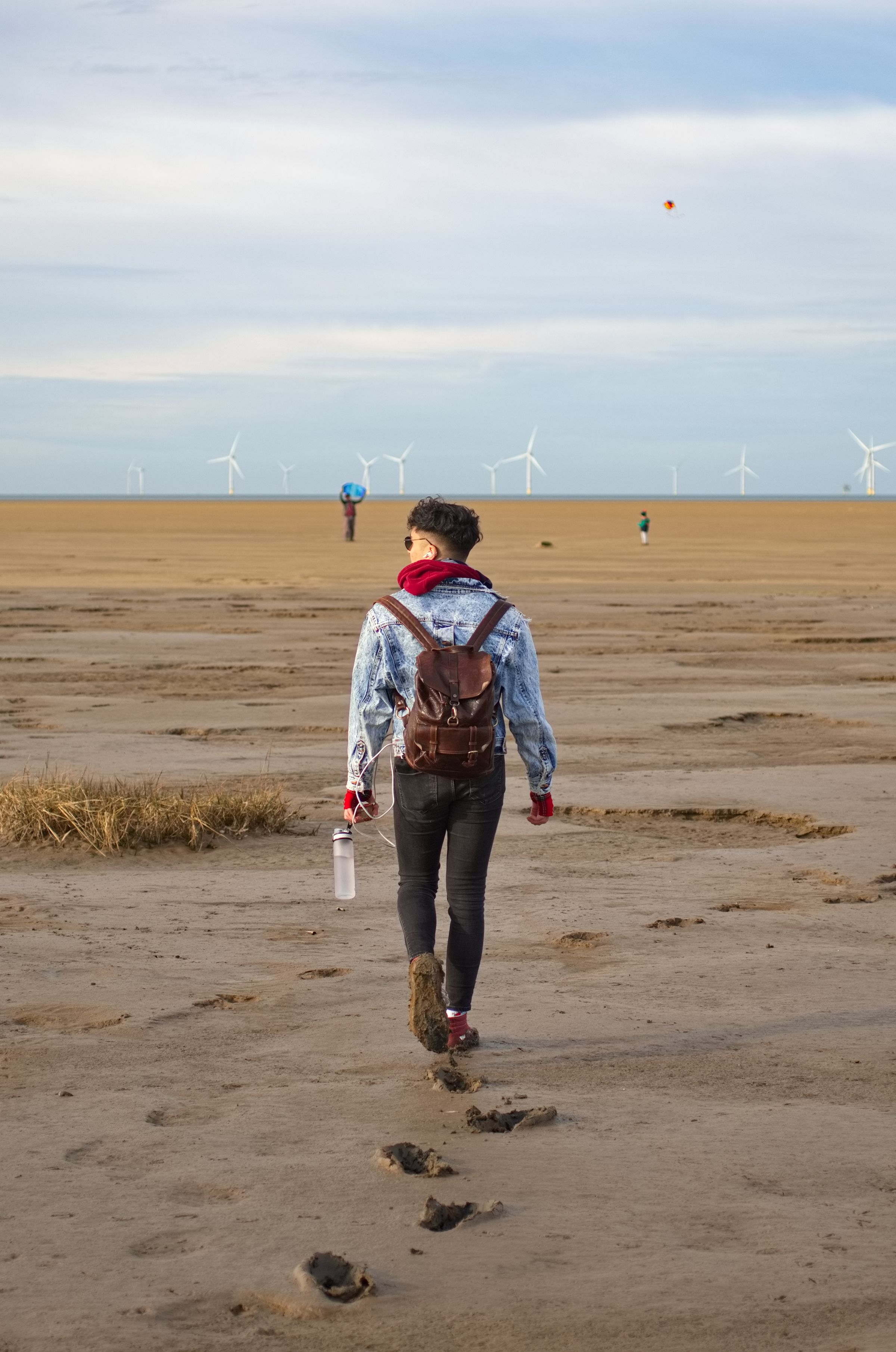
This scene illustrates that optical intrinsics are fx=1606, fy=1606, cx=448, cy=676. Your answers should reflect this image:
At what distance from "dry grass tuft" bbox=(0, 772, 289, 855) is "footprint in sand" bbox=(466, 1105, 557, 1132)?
3954 mm

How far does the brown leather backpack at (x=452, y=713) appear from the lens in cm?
A: 520

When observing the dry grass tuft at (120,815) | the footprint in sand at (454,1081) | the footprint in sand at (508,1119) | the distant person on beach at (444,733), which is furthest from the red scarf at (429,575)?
the dry grass tuft at (120,815)

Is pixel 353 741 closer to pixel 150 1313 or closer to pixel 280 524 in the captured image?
pixel 150 1313

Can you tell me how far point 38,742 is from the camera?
39.2 ft

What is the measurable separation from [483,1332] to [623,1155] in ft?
3.56

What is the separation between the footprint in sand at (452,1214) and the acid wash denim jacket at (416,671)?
64.7 inches

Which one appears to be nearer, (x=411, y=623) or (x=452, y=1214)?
(x=452, y=1214)

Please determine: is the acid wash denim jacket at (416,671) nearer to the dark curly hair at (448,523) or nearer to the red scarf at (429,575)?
the red scarf at (429,575)

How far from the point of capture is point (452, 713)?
17.1 feet

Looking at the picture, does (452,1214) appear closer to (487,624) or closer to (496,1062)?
(496,1062)

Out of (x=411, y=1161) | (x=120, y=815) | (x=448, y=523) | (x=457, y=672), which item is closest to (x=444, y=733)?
(x=457, y=672)

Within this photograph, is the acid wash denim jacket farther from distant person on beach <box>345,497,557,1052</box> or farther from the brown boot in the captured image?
the brown boot

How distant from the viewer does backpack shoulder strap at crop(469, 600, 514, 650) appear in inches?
209

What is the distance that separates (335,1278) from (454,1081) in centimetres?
138
